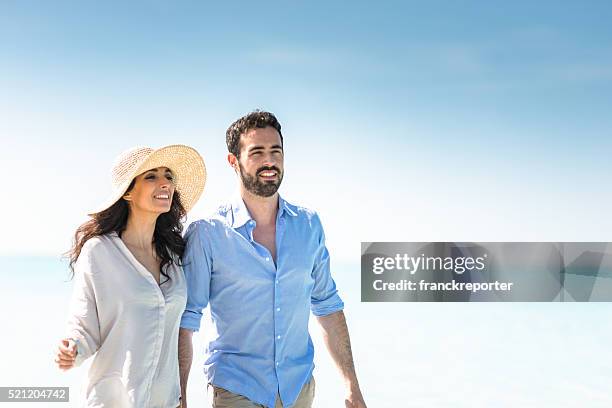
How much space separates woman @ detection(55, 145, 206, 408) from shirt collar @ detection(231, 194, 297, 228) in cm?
31

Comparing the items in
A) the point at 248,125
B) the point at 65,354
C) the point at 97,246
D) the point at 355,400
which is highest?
the point at 248,125

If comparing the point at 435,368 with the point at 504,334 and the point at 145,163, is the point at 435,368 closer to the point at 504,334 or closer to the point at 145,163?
the point at 504,334

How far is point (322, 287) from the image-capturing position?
3.22 m

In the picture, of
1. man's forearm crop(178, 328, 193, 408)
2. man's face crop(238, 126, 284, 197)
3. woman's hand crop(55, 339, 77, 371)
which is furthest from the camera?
man's face crop(238, 126, 284, 197)

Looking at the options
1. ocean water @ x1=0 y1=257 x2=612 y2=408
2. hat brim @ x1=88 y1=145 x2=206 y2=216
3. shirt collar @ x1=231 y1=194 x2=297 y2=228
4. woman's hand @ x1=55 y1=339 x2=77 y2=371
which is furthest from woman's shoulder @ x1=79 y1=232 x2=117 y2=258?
ocean water @ x1=0 y1=257 x2=612 y2=408

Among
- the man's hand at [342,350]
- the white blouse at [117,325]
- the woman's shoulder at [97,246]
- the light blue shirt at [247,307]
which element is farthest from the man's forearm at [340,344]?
the woman's shoulder at [97,246]

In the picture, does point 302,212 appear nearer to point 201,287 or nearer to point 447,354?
point 201,287

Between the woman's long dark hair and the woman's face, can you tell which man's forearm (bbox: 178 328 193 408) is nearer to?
the woman's long dark hair

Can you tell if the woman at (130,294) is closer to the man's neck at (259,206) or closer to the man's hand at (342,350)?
the man's neck at (259,206)

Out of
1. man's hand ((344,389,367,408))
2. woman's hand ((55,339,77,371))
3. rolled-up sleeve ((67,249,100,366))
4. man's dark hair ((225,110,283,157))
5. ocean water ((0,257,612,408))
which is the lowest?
ocean water ((0,257,612,408))

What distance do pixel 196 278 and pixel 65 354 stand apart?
636 millimetres

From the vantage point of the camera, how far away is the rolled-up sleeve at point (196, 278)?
2744 mm

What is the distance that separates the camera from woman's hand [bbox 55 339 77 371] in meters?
2.28

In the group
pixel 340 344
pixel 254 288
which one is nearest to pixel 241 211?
pixel 254 288
